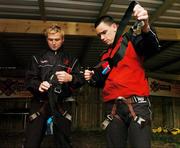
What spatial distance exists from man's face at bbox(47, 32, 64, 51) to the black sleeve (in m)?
1.12

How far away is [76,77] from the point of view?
11.6 feet

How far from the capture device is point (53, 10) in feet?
17.8

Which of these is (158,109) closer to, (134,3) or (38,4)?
(38,4)

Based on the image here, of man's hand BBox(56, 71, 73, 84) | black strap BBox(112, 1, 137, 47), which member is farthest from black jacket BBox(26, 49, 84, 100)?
black strap BBox(112, 1, 137, 47)

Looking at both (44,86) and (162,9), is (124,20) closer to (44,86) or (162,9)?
(44,86)

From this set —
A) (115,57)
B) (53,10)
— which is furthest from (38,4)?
(115,57)

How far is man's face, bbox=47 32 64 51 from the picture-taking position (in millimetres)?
3516

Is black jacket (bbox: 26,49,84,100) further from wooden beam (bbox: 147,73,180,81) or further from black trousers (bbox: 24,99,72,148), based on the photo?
wooden beam (bbox: 147,73,180,81)

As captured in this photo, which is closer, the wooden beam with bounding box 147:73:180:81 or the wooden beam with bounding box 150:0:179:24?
the wooden beam with bounding box 150:0:179:24

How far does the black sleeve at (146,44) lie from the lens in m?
2.52

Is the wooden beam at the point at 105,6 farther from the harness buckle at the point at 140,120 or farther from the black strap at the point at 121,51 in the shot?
the harness buckle at the point at 140,120

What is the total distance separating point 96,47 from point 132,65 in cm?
528

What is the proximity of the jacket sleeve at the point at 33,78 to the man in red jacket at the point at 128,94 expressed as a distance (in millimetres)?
910

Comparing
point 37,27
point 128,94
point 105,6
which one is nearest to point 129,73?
point 128,94
